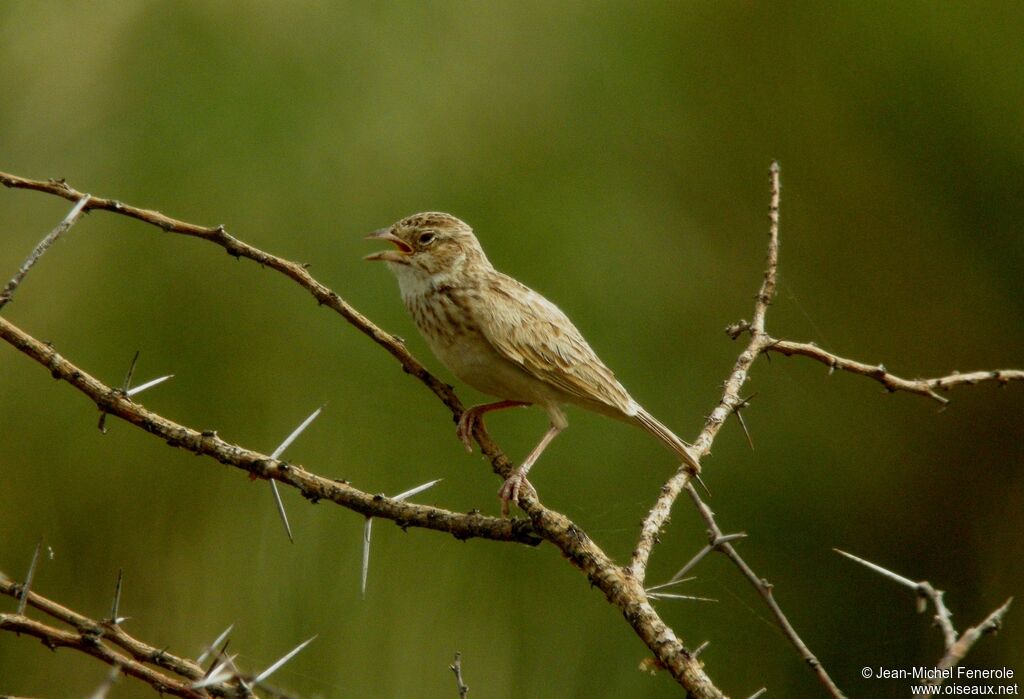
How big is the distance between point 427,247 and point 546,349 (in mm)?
667

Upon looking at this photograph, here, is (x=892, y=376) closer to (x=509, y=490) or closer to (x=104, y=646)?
(x=509, y=490)

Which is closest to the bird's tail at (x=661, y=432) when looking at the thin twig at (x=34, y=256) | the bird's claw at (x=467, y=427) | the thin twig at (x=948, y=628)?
the bird's claw at (x=467, y=427)

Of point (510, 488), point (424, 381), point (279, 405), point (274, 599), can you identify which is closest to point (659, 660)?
point (510, 488)

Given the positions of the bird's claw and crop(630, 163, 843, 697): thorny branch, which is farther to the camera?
the bird's claw

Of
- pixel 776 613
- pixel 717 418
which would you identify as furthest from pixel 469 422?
pixel 776 613

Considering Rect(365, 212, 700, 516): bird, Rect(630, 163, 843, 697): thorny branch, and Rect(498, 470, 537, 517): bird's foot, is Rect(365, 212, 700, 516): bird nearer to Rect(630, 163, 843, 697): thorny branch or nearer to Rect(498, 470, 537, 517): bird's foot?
Rect(498, 470, 537, 517): bird's foot

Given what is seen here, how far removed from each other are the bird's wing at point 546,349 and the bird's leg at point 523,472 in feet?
0.47

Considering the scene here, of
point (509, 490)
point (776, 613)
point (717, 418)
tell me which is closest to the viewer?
point (776, 613)

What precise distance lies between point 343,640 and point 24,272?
6.29 ft

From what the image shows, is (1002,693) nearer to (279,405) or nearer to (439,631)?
(439,631)

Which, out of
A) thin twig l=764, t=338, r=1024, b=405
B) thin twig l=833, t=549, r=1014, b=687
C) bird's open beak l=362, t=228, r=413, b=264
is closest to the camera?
thin twig l=833, t=549, r=1014, b=687

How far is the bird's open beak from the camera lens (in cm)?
429

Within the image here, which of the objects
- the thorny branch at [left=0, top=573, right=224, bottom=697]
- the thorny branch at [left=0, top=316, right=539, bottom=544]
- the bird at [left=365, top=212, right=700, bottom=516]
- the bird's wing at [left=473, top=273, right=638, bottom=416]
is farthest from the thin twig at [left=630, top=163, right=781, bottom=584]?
the thorny branch at [left=0, top=573, right=224, bottom=697]

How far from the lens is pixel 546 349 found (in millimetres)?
4172
